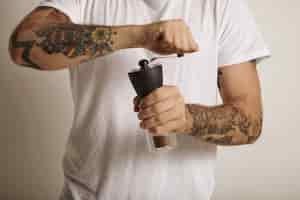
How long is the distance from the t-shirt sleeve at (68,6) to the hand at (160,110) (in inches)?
10.9

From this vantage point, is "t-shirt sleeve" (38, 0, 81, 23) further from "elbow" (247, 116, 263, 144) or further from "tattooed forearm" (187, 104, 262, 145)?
"elbow" (247, 116, 263, 144)

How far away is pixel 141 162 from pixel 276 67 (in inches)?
35.0

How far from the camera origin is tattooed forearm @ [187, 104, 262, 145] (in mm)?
855

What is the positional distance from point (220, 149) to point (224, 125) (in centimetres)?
80

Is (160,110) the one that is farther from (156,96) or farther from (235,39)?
(235,39)

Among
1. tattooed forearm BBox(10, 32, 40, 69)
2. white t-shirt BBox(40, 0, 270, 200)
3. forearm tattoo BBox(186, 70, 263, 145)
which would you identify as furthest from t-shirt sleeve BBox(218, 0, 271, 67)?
tattooed forearm BBox(10, 32, 40, 69)

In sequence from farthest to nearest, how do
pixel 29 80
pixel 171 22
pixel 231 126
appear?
1. pixel 29 80
2. pixel 231 126
3. pixel 171 22

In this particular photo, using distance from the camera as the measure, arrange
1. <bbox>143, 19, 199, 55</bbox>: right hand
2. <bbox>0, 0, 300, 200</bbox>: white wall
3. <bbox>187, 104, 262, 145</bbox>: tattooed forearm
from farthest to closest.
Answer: <bbox>0, 0, 300, 200</bbox>: white wall, <bbox>187, 104, 262, 145</bbox>: tattooed forearm, <bbox>143, 19, 199, 55</bbox>: right hand

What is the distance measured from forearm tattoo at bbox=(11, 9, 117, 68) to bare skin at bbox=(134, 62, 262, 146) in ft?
0.39

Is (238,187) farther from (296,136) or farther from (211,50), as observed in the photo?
(211,50)

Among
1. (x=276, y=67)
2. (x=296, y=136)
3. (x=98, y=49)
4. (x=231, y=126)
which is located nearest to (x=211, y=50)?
(x=231, y=126)

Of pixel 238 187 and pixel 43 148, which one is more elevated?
pixel 43 148

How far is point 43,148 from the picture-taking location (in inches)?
65.9

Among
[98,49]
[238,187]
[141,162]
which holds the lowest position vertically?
[238,187]
